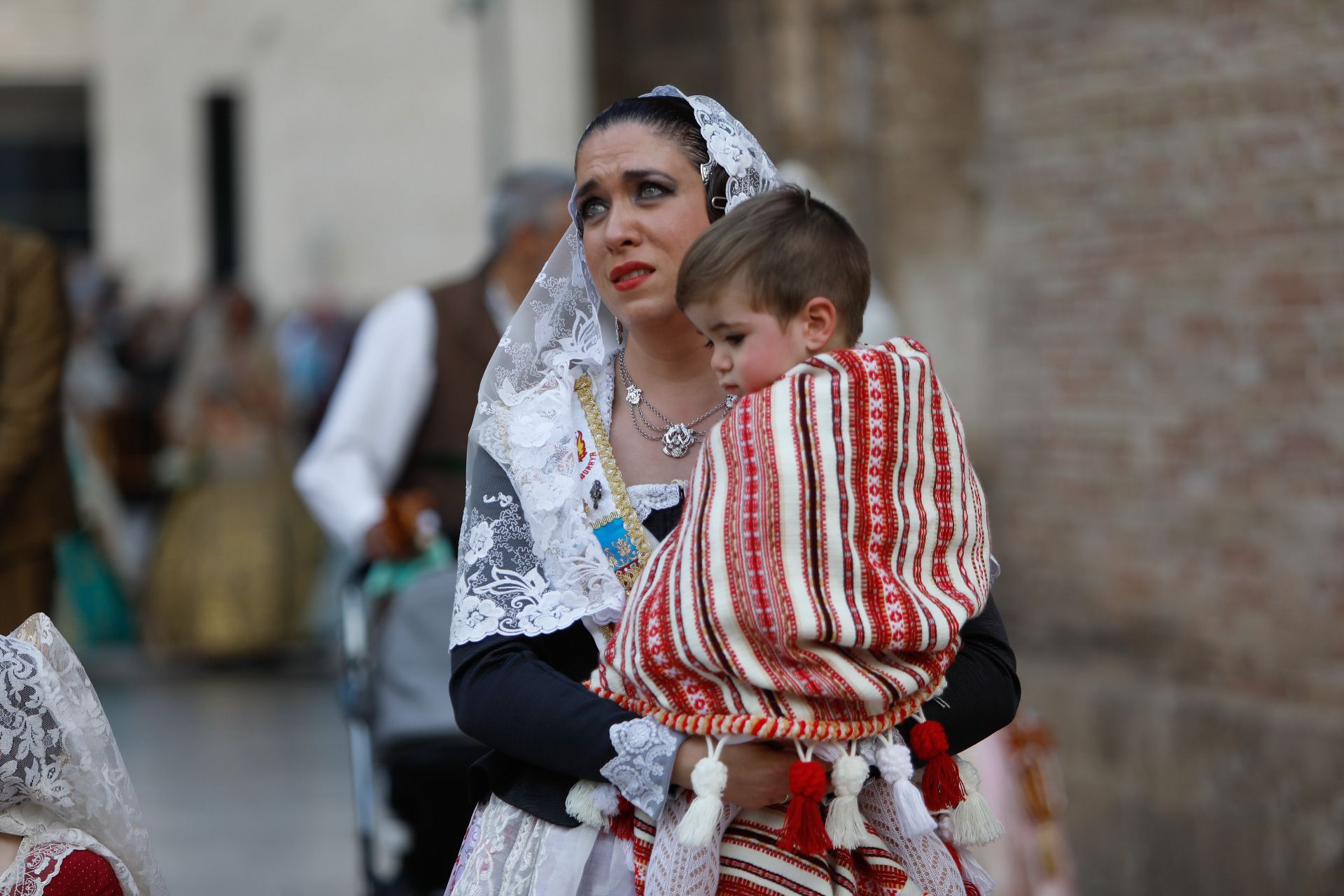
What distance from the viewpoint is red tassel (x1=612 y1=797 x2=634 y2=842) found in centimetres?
255

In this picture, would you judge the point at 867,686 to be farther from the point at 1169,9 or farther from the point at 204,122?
the point at 204,122

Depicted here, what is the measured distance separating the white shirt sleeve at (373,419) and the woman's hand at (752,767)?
9.04 feet

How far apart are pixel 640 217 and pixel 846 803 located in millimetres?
934

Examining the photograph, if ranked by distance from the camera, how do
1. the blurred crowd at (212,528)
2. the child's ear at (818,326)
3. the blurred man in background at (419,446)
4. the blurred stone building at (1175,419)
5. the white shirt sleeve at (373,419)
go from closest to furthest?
1. the child's ear at (818,326)
2. the blurred man in background at (419,446)
3. the white shirt sleeve at (373,419)
4. the blurred stone building at (1175,419)
5. the blurred crowd at (212,528)

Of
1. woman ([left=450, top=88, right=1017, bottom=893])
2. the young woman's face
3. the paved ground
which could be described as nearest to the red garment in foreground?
woman ([left=450, top=88, right=1017, bottom=893])

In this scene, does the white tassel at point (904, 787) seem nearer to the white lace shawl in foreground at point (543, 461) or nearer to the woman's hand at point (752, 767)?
the woman's hand at point (752, 767)

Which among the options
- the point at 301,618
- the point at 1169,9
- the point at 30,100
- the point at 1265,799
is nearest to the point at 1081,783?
the point at 1265,799

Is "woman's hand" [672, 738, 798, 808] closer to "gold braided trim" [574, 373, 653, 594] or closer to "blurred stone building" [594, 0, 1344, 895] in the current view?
"gold braided trim" [574, 373, 653, 594]

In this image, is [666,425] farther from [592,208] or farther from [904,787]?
[904,787]

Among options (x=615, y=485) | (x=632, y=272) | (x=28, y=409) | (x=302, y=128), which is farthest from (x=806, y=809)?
(x=302, y=128)

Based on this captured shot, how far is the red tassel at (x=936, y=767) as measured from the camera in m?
2.45

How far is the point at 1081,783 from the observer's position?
6.36m

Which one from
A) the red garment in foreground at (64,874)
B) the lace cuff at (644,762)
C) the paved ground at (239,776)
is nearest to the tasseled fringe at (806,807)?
the lace cuff at (644,762)

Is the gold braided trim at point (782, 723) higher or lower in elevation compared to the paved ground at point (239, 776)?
higher
